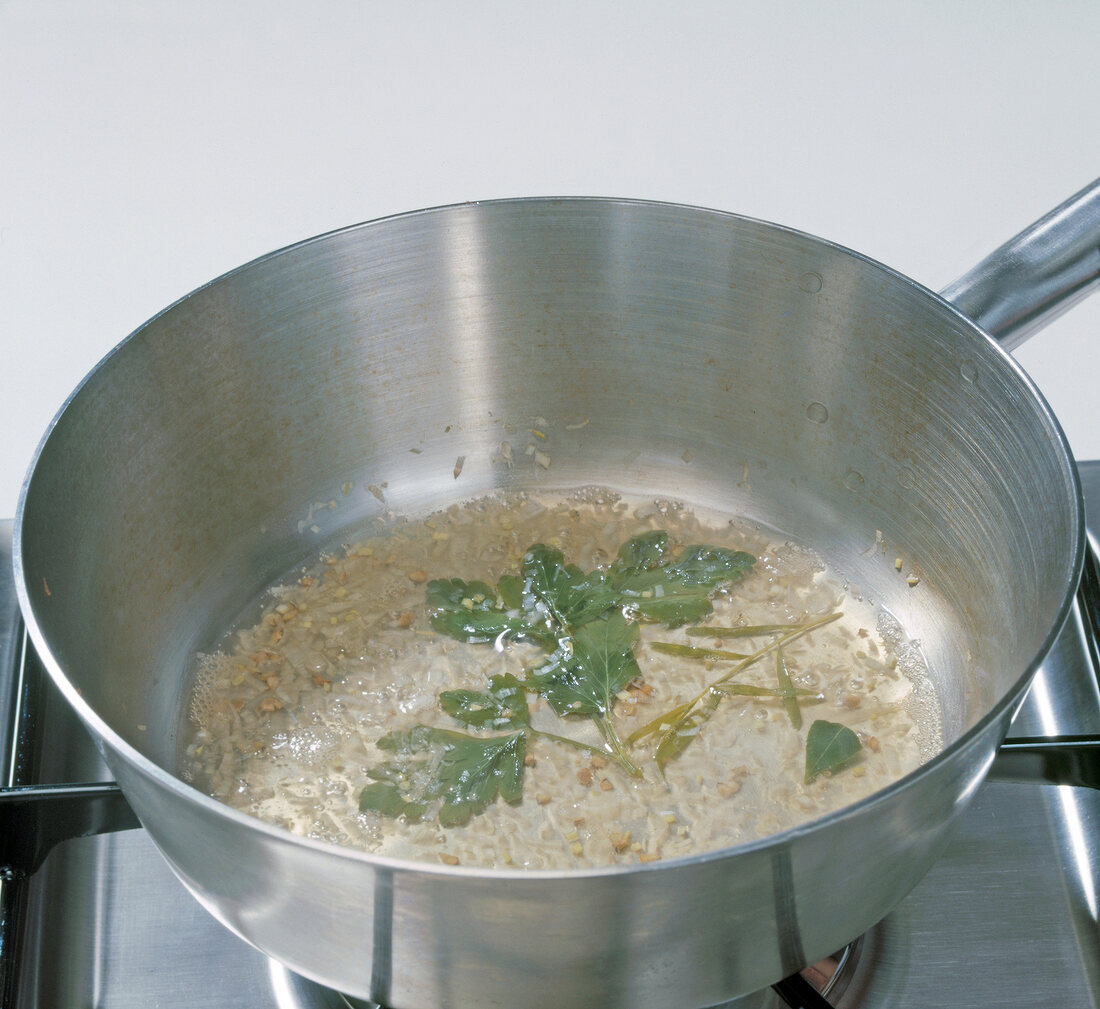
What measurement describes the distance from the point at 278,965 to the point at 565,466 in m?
0.34

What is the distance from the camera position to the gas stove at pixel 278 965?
1.46ft

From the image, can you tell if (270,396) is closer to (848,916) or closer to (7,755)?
(7,755)

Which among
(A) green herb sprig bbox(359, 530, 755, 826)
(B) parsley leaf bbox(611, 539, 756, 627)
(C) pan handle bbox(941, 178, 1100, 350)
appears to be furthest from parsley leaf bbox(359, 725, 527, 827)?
(C) pan handle bbox(941, 178, 1100, 350)

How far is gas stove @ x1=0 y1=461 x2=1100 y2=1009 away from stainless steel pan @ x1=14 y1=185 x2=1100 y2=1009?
0.05 meters

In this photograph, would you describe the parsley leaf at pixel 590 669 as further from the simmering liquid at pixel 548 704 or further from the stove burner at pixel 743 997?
the stove burner at pixel 743 997

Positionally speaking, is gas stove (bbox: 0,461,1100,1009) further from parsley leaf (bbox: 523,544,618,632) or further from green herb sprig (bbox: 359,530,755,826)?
parsley leaf (bbox: 523,544,618,632)

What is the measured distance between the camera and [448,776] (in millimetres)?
516

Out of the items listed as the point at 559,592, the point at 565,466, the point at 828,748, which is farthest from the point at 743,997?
the point at 565,466

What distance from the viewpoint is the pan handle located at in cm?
50

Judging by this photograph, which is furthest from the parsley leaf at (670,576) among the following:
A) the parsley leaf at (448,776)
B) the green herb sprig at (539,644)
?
the parsley leaf at (448,776)

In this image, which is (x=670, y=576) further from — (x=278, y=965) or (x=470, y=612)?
(x=278, y=965)

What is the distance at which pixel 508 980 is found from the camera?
330mm

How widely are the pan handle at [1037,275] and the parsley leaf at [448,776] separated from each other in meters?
0.29

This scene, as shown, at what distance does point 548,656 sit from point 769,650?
114 mm
